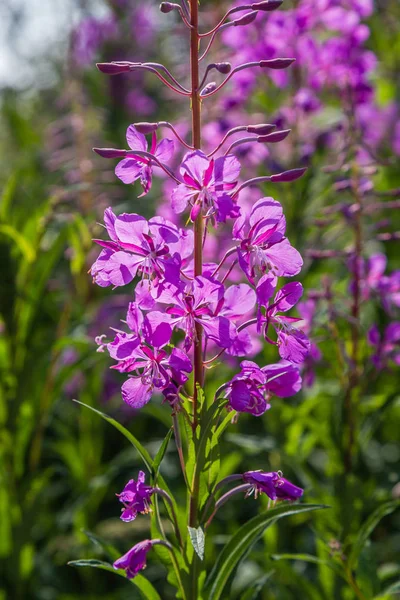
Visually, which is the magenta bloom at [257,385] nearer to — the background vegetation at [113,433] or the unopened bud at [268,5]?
the background vegetation at [113,433]

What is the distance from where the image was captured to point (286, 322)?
154 centimetres

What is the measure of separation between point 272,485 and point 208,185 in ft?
2.17

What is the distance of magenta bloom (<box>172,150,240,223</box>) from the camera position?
1434mm

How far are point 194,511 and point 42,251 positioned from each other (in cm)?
165

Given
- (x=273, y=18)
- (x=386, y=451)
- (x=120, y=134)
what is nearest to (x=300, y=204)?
(x=273, y=18)

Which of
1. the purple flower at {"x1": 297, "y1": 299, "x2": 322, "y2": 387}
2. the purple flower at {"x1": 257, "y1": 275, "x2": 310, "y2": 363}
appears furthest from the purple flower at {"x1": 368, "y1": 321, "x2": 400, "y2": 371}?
the purple flower at {"x1": 257, "y1": 275, "x2": 310, "y2": 363}

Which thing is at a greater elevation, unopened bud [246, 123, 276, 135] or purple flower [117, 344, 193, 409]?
unopened bud [246, 123, 276, 135]

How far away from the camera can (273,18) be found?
329 centimetres

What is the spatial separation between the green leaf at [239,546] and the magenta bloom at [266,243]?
1.81 feet

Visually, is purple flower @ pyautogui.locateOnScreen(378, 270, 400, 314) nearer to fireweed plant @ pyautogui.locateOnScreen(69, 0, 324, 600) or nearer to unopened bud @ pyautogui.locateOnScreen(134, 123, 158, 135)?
fireweed plant @ pyautogui.locateOnScreen(69, 0, 324, 600)

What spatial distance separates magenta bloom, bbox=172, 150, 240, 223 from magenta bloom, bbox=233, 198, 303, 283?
63 millimetres

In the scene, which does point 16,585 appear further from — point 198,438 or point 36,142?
point 36,142

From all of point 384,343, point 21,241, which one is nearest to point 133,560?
point 384,343

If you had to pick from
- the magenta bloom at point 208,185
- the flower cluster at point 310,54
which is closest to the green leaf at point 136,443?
the magenta bloom at point 208,185
